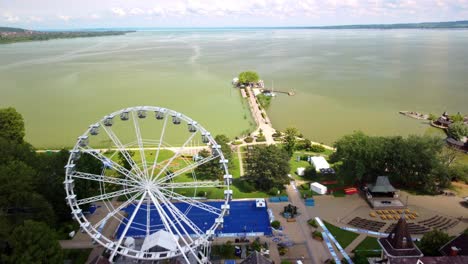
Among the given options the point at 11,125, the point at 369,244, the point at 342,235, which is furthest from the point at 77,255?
the point at 11,125

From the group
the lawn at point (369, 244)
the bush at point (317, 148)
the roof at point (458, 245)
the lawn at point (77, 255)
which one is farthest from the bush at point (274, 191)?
the lawn at point (77, 255)

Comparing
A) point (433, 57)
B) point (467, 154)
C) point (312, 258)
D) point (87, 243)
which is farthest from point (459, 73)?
point (87, 243)

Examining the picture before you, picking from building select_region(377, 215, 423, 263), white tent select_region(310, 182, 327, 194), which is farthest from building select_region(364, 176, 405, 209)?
building select_region(377, 215, 423, 263)

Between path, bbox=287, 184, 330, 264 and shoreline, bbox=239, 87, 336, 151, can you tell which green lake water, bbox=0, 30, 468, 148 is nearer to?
shoreline, bbox=239, 87, 336, 151

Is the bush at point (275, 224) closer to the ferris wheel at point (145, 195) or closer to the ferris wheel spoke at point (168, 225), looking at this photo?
the ferris wheel at point (145, 195)

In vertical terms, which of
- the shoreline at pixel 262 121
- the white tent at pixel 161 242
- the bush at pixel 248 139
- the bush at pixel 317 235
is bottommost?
the bush at pixel 317 235

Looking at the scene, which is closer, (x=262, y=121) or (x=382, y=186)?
(x=382, y=186)

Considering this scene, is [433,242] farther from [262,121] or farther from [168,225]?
[262,121]
